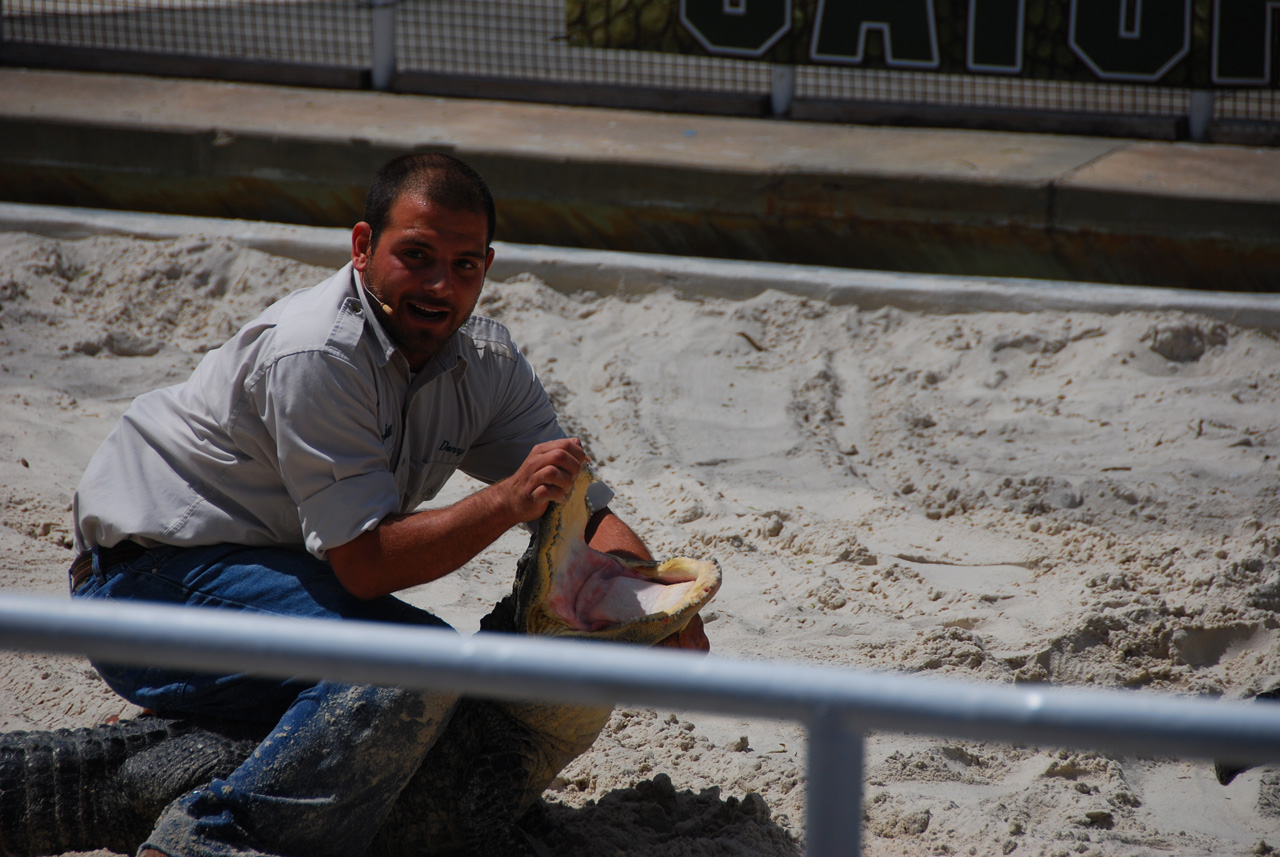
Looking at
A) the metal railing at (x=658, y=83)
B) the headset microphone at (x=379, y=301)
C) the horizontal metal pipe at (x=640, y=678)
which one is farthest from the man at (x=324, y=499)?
the metal railing at (x=658, y=83)

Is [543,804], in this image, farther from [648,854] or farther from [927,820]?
[927,820]

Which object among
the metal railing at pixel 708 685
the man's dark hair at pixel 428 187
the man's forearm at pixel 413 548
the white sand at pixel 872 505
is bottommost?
the white sand at pixel 872 505

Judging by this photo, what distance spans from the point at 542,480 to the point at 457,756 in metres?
0.54

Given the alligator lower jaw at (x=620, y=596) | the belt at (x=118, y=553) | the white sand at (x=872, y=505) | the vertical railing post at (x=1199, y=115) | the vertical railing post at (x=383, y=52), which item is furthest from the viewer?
the vertical railing post at (x=383, y=52)

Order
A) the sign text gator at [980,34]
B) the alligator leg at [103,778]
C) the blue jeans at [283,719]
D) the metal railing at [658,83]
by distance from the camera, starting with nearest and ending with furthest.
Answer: the blue jeans at [283,719]
the alligator leg at [103,778]
the sign text gator at [980,34]
the metal railing at [658,83]

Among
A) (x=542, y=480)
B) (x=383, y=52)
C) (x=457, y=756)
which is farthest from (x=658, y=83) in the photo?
(x=457, y=756)

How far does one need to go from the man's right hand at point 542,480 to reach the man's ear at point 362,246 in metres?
0.55

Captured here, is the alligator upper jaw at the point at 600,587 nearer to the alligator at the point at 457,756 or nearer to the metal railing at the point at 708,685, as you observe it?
the alligator at the point at 457,756

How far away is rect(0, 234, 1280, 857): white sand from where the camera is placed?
226 centimetres

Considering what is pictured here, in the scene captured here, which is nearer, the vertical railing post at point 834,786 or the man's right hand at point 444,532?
the vertical railing post at point 834,786

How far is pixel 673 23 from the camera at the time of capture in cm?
532

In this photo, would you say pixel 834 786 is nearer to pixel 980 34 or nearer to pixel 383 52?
pixel 980 34

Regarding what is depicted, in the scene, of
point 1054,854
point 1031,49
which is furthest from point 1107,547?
point 1031,49

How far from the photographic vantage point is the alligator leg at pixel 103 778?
1.91 metres
